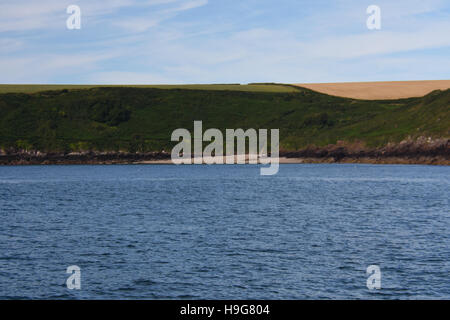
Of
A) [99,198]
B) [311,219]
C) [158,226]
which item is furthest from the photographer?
[99,198]

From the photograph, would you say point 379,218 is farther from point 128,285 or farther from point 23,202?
point 23,202

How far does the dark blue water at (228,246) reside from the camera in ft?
106

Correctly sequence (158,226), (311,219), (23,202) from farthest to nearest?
(23,202) → (311,219) → (158,226)

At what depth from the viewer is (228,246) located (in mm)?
44750

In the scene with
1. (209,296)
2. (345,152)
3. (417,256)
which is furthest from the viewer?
(345,152)

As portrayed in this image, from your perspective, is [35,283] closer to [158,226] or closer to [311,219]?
[158,226]

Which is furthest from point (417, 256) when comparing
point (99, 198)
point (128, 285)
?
point (99, 198)

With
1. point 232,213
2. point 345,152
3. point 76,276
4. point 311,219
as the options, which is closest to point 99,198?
point 232,213

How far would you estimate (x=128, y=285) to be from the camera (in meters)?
33.0

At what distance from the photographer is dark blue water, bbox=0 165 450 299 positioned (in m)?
32.4

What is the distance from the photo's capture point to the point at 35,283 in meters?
33.4

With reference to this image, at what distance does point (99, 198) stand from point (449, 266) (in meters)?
60.1

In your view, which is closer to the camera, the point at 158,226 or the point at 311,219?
the point at 158,226
